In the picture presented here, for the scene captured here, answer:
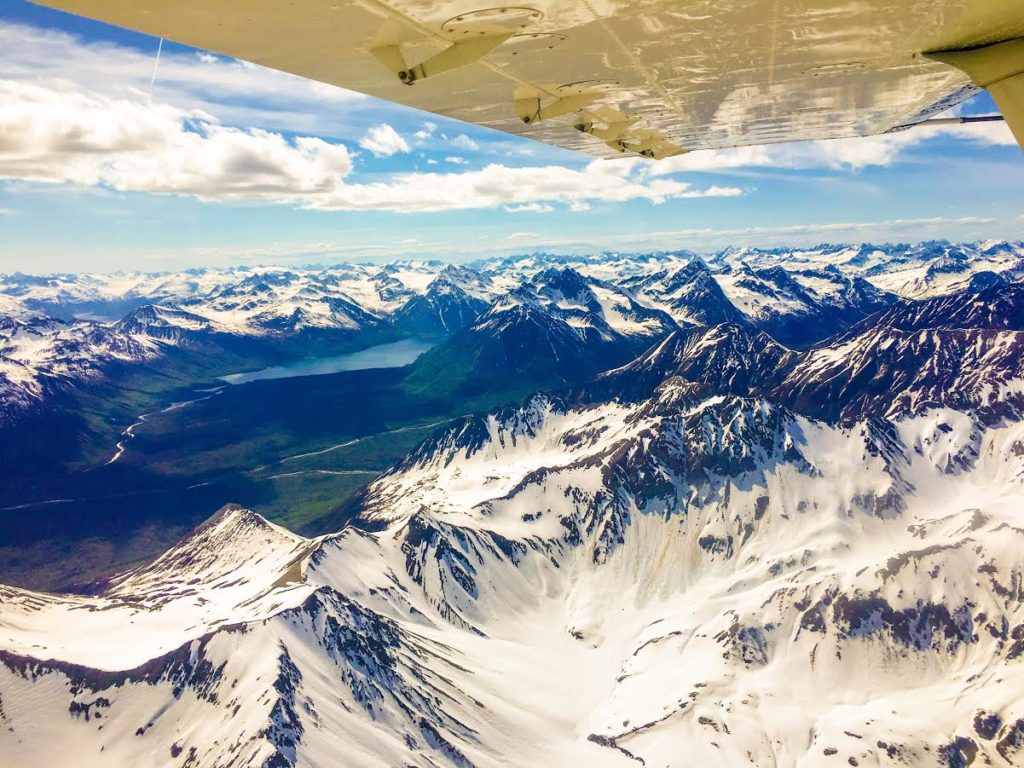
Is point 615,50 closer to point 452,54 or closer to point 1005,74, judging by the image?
point 452,54

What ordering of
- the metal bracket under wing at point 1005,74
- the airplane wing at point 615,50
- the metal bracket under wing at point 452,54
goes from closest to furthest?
the airplane wing at point 615,50 < the metal bracket under wing at point 452,54 < the metal bracket under wing at point 1005,74

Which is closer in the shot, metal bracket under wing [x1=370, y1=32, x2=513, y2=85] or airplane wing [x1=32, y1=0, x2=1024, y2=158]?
airplane wing [x1=32, y1=0, x2=1024, y2=158]

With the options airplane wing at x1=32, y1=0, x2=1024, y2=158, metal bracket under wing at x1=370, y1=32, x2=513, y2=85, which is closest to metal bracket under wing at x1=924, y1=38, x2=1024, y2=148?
airplane wing at x1=32, y1=0, x2=1024, y2=158

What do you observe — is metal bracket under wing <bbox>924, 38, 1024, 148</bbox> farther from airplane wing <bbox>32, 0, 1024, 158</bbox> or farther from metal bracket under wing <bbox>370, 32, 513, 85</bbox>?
metal bracket under wing <bbox>370, 32, 513, 85</bbox>

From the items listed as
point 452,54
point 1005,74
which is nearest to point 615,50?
point 452,54

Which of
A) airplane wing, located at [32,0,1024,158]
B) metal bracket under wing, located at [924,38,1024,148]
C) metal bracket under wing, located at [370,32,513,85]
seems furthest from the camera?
metal bracket under wing, located at [924,38,1024,148]

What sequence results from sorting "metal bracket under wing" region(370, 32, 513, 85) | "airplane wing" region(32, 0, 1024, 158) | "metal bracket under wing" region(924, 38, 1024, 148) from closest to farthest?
1. "airplane wing" region(32, 0, 1024, 158)
2. "metal bracket under wing" region(370, 32, 513, 85)
3. "metal bracket under wing" region(924, 38, 1024, 148)

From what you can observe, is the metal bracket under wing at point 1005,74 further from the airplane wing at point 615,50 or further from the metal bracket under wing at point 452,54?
the metal bracket under wing at point 452,54

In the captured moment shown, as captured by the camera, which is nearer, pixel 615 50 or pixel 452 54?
pixel 452 54

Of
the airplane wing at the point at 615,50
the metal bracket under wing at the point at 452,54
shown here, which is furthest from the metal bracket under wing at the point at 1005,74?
the metal bracket under wing at the point at 452,54
